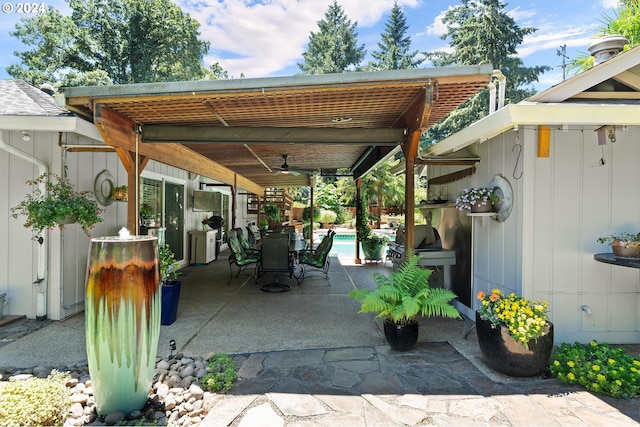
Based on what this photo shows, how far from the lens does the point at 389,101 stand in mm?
3582

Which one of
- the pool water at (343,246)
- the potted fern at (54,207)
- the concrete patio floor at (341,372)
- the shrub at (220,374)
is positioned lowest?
the pool water at (343,246)

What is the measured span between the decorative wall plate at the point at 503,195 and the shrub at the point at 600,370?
1.37 m

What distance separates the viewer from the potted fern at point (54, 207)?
358 centimetres

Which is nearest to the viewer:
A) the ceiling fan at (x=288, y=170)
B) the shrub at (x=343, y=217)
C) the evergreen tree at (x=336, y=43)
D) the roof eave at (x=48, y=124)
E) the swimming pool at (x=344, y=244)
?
the roof eave at (x=48, y=124)

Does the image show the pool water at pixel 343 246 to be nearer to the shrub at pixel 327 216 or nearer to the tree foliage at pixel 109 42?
the shrub at pixel 327 216

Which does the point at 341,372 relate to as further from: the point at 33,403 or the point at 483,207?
the point at 483,207

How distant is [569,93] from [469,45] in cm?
1865

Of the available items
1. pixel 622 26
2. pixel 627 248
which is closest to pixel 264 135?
pixel 627 248

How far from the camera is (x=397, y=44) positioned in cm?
2541

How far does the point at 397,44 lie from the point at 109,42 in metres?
18.8

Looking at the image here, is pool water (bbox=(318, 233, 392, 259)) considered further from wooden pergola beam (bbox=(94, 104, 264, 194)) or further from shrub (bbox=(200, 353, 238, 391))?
shrub (bbox=(200, 353, 238, 391))

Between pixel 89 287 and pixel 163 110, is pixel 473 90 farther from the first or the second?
pixel 89 287

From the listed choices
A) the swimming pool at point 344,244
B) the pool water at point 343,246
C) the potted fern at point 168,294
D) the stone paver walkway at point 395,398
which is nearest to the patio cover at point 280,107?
the potted fern at point 168,294

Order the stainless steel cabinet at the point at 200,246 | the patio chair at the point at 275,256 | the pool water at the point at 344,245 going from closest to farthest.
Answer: the patio chair at the point at 275,256
the stainless steel cabinet at the point at 200,246
the pool water at the point at 344,245
